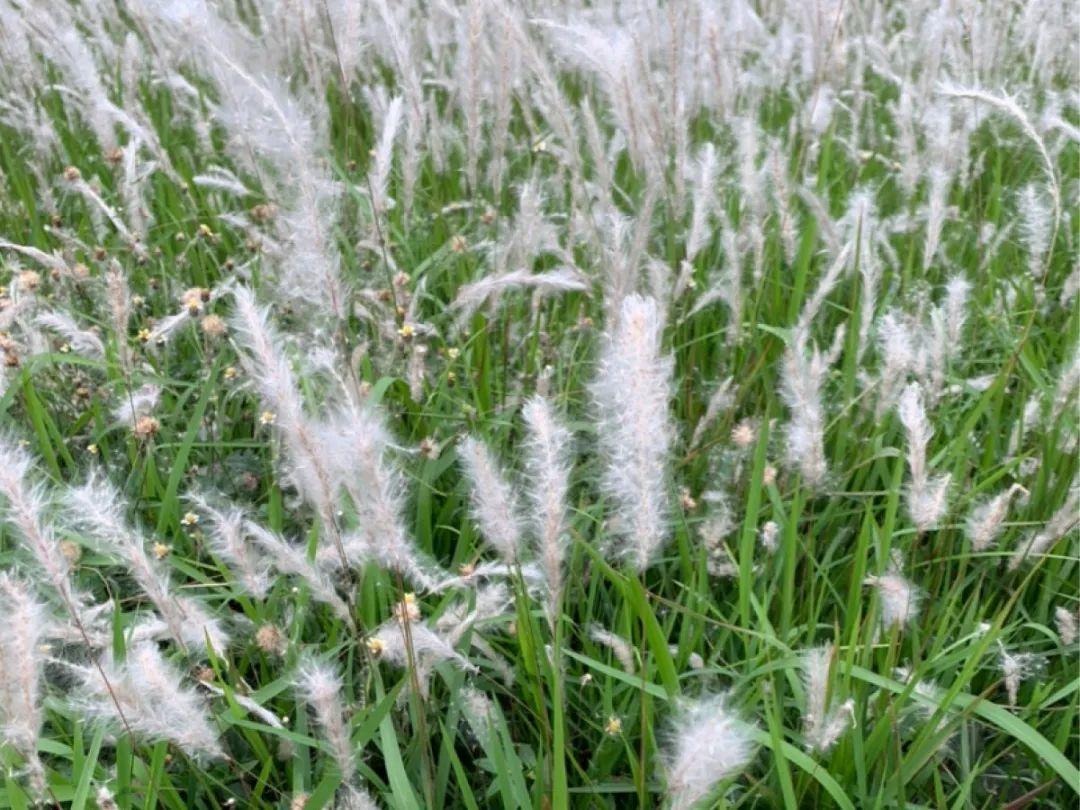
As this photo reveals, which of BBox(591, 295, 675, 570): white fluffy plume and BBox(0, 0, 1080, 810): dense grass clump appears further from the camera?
BBox(0, 0, 1080, 810): dense grass clump

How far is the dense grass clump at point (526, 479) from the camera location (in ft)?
3.54

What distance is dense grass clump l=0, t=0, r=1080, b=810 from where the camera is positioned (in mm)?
1079

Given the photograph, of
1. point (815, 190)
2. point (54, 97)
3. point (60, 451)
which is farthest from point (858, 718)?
point (54, 97)

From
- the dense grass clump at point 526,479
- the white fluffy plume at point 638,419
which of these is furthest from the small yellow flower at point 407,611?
the white fluffy plume at point 638,419

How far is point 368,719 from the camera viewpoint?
1110 millimetres

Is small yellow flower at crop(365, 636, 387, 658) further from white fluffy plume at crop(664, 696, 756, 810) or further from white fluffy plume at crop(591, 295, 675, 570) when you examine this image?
white fluffy plume at crop(664, 696, 756, 810)

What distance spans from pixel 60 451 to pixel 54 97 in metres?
1.84

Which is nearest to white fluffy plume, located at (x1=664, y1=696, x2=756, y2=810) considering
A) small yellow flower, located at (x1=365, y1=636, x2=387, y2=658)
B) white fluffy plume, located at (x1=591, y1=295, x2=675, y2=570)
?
white fluffy plume, located at (x1=591, y1=295, x2=675, y2=570)

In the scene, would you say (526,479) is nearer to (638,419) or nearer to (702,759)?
(638,419)

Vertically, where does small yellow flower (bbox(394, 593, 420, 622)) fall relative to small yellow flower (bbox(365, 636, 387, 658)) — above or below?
above

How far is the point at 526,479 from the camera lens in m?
1.71

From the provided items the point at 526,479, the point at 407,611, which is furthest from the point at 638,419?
the point at 526,479

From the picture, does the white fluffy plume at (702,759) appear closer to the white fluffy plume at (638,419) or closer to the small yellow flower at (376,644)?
the white fluffy plume at (638,419)

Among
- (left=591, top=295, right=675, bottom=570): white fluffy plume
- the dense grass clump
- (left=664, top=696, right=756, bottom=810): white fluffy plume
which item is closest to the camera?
(left=664, top=696, right=756, bottom=810): white fluffy plume
